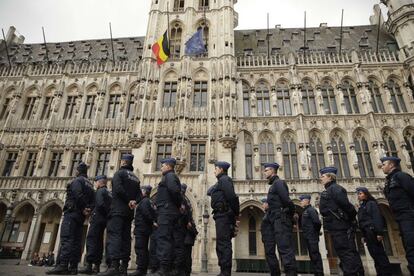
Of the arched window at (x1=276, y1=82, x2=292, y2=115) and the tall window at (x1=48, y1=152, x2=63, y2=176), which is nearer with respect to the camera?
the tall window at (x1=48, y1=152, x2=63, y2=176)

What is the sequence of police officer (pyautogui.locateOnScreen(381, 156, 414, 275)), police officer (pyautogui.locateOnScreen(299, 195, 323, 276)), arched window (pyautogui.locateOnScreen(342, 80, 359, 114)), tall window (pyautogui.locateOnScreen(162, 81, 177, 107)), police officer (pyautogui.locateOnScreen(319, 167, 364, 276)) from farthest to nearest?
arched window (pyautogui.locateOnScreen(342, 80, 359, 114)) < tall window (pyautogui.locateOnScreen(162, 81, 177, 107)) < police officer (pyautogui.locateOnScreen(299, 195, 323, 276)) < police officer (pyautogui.locateOnScreen(319, 167, 364, 276)) < police officer (pyautogui.locateOnScreen(381, 156, 414, 275))

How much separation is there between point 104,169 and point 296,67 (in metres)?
16.6

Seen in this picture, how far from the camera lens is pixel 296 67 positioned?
2130 cm

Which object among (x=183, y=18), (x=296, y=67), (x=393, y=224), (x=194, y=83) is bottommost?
(x=393, y=224)

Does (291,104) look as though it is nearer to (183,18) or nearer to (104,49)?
(183,18)

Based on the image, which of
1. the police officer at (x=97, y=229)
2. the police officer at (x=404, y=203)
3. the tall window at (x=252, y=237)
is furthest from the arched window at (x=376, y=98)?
the police officer at (x=97, y=229)

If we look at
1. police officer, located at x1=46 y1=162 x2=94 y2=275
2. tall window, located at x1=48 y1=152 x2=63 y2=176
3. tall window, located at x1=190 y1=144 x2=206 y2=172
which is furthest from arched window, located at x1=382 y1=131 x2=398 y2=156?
tall window, located at x1=48 y1=152 x2=63 y2=176

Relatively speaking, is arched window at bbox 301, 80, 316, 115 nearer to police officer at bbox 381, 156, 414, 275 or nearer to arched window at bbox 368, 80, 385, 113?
arched window at bbox 368, 80, 385, 113

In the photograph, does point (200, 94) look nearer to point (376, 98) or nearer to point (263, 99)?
point (263, 99)

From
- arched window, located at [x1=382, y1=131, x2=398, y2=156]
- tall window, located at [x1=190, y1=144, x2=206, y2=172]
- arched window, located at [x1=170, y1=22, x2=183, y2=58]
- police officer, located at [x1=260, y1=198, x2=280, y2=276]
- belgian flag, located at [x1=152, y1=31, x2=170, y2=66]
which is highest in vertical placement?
arched window, located at [x1=170, y1=22, x2=183, y2=58]

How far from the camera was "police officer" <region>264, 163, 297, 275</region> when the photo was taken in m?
5.39

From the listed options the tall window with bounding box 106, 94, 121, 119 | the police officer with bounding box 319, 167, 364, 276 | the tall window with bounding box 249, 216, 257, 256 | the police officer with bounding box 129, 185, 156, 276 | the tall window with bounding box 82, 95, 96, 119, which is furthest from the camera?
the tall window with bounding box 82, 95, 96, 119

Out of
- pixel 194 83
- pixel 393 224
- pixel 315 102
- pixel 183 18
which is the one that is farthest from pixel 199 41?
pixel 393 224

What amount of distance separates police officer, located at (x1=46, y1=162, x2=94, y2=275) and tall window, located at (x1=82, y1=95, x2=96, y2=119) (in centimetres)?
1633
